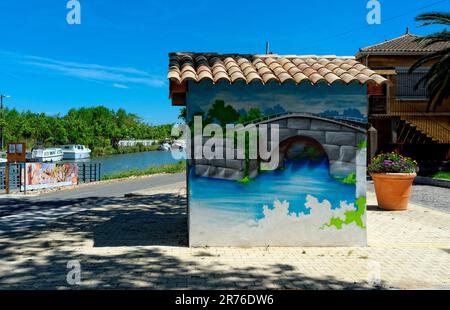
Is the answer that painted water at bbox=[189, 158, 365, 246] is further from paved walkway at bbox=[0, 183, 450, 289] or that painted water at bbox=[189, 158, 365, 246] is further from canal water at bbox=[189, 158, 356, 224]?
paved walkway at bbox=[0, 183, 450, 289]

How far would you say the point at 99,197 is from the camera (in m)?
15.1

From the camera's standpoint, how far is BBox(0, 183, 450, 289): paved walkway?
5113 mm

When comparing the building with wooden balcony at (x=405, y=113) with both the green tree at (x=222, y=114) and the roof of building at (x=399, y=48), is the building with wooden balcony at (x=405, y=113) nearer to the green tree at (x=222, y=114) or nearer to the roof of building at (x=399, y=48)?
the roof of building at (x=399, y=48)

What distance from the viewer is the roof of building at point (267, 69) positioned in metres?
6.63

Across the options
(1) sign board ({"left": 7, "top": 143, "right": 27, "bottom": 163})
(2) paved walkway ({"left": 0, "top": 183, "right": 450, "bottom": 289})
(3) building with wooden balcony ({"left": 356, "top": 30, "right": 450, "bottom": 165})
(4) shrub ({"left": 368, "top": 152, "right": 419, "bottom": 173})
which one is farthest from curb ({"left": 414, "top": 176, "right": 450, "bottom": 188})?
(1) sign board ({"left": 7, "top": 143, "right": 27, "bottom": 163})

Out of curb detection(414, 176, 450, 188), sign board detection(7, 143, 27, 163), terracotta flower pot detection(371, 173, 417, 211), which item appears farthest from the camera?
curb detection(414, 176, 450, 188)

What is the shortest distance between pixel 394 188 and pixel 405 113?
44.1 ft

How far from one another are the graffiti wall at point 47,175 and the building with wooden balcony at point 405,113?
56.0ft

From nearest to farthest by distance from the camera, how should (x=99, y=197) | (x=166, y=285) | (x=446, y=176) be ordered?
(x=166, y=285) < (x=99, y=197) < (x=446, y=176)

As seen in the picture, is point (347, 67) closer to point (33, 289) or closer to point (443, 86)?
point (33, 289)

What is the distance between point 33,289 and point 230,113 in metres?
4.01

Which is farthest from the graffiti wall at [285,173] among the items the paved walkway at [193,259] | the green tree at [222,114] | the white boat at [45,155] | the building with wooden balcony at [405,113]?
the white boat at [45,155]

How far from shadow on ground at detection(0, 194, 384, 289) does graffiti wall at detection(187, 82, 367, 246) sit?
88cm
